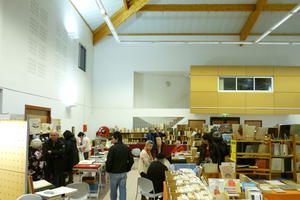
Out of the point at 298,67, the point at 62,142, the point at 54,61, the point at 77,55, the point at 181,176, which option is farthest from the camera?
the point at 298,67

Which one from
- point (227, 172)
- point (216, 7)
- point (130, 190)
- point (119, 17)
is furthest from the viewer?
point (119, 17)

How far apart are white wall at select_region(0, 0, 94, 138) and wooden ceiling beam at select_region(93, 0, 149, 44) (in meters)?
1.45

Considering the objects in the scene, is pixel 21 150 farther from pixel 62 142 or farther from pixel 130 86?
pixel 130 86

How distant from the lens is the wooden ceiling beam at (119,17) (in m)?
11.4

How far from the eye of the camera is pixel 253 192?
367 centimetres

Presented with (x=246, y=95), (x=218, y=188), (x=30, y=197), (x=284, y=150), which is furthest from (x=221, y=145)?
(x=246, y=95)

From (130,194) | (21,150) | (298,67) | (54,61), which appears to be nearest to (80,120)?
(54,61)

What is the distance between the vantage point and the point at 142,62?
48.2 ft

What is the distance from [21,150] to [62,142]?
2.80m

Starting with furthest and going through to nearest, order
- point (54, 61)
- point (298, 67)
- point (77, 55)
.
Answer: point (298, 67), point (77, 55), point (54, 61)

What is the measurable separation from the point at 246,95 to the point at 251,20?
Result: 3.41 metres

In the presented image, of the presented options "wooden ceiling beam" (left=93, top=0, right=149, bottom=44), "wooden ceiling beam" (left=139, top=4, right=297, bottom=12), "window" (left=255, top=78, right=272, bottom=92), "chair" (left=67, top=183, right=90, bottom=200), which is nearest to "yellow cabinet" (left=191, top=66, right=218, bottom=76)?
"window" (left=255, top=78, right=272, bottom=92)

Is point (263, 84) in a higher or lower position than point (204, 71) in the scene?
lower

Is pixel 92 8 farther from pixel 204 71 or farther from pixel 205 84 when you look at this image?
pixel 205 84
